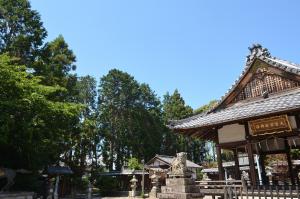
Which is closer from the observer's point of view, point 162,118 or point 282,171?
point 282,171

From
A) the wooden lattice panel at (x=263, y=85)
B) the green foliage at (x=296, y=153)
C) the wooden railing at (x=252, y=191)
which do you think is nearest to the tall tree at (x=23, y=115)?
the wooden railing at (x=252, y=191)

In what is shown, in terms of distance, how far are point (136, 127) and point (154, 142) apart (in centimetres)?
516

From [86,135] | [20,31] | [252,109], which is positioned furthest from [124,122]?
[252,109]

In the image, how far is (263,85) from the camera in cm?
1634

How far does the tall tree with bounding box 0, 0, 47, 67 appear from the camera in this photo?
92.3ft

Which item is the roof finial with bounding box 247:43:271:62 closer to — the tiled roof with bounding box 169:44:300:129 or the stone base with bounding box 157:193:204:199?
the tiled roof with bounding box 169:44:300:129

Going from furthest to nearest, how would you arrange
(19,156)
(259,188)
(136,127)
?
(136,127)
(19,156)
(259,188)

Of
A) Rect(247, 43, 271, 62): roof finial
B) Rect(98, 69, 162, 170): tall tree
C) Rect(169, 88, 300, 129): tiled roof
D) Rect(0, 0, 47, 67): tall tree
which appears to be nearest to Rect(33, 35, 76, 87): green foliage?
Rect(0, 0, 47, 67): tall tree

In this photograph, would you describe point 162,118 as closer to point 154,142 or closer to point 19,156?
point 154,142

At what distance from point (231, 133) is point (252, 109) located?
2059 millimetres

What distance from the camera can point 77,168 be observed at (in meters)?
43.5

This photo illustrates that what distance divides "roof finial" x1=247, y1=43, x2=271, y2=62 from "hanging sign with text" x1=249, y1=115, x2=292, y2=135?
177 inches

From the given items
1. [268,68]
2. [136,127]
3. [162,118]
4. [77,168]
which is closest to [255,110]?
[268,68]

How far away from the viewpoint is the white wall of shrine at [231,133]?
51.6ft
